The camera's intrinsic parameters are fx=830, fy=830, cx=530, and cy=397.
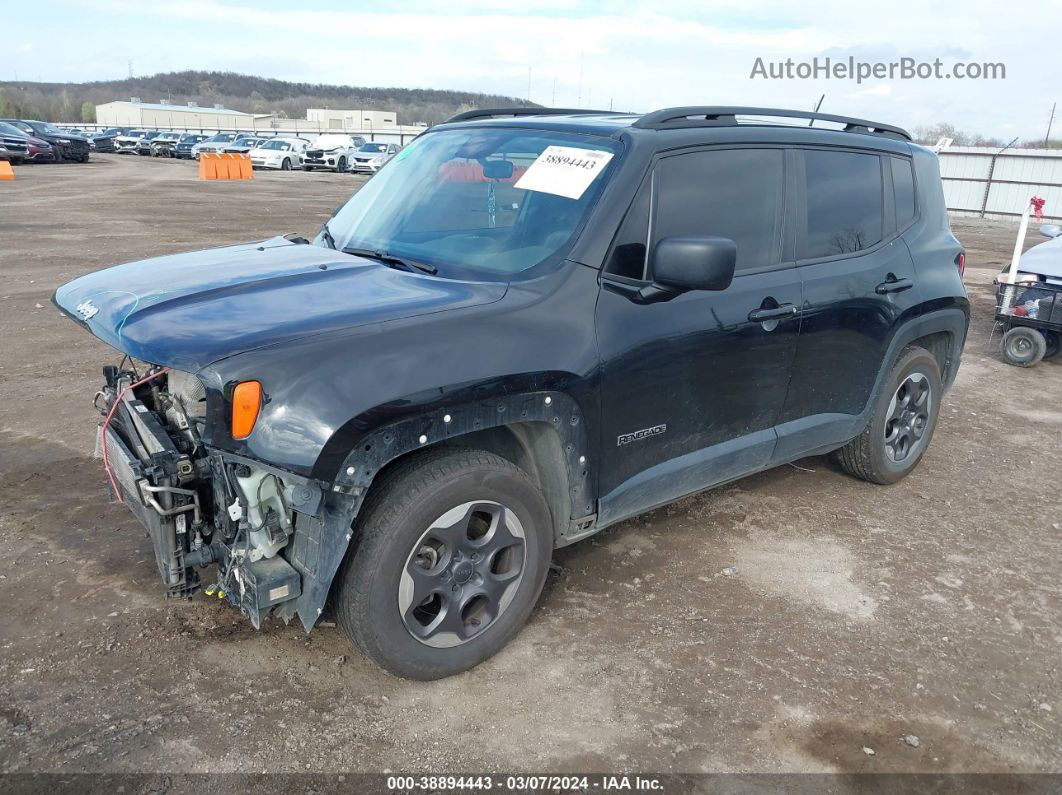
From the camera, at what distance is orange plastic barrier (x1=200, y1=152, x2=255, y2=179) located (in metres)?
31.2

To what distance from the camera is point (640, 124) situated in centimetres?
346

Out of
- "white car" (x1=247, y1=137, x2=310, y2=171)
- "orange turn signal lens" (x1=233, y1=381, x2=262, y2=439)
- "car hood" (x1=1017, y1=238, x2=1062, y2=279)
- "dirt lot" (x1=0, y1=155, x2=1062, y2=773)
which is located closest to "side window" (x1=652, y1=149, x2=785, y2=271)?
"dirt lot" (x1=0, y1=155, x2=1062, y2=773)

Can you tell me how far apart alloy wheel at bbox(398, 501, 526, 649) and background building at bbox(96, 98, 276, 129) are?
9838 centimetres

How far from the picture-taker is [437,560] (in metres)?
2.94

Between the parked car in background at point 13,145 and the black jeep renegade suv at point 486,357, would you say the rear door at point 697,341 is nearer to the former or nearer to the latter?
the black jeep renegade suv at point 486,357

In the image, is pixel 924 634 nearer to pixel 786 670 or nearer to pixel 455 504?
pixel 786 670

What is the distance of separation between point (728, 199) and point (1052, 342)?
6505mm

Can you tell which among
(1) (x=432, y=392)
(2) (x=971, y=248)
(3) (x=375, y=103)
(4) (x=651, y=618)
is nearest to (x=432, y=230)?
(1) (x=432, y=392)

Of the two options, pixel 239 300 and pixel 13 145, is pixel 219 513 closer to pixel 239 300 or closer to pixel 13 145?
pixel 239 300

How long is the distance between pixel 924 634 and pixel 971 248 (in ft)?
56.1

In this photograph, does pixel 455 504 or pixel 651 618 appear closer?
pixel 455 504

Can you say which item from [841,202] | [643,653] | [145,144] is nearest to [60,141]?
[145,144]

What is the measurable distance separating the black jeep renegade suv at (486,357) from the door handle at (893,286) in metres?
0.03

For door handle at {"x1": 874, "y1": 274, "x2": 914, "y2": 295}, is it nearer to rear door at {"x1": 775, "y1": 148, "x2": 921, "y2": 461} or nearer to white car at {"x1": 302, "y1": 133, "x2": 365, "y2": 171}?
rear door at {"x1": 775, "y1": 148, "x2": 921, "y2": 461}
